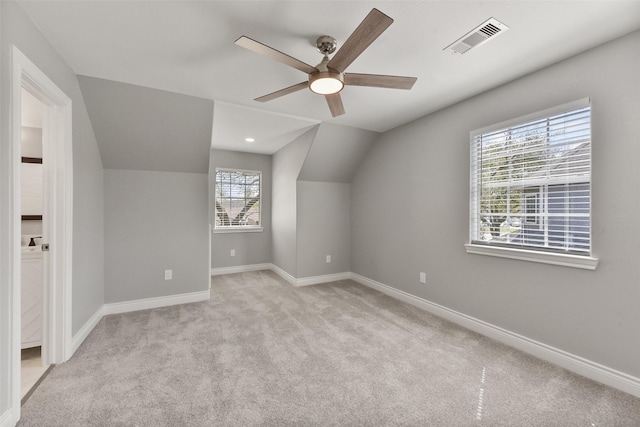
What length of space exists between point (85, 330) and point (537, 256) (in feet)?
13.6

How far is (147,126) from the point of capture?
2.96m

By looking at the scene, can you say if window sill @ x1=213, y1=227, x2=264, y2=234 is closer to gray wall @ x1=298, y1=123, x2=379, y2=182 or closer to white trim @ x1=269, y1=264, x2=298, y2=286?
white trim @ x1=269, y1=264, x2=298, y2=286

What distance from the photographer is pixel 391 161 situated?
3.85 metres

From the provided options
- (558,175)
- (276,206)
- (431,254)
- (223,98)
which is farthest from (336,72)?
(276,206)

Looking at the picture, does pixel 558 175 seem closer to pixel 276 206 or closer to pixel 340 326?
pixel 340 326

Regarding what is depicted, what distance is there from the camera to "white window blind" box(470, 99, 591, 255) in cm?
208

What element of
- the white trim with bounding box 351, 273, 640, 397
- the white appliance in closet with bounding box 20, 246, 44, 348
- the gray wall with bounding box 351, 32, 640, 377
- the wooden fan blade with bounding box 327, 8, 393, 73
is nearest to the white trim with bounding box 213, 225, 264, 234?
the gray wall with bounding box 351, 32, 640, 377

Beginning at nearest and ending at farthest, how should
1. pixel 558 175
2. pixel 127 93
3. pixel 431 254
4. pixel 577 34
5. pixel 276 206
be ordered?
pixel 577 34
pixel 558 175
pixel 127 93
pixel 431 254
pixel 276 206

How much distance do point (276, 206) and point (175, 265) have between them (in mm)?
2137

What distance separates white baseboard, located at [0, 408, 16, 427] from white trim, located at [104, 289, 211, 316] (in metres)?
1.82

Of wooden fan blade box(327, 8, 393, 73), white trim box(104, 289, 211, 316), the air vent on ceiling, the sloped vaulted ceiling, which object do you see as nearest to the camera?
wooden fan blade box(327, 8, 393, 73)

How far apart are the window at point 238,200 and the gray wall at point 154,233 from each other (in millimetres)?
1485

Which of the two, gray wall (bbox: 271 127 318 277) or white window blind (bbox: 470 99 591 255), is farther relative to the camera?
gray wall (bbox: 271 127 318 277)

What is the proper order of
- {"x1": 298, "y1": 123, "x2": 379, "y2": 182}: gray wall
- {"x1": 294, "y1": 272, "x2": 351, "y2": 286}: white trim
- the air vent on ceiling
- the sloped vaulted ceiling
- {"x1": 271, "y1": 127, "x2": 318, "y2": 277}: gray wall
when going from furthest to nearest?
1. {"x1": 294, "y1": 272, "x2": 351, "y2": 286}: white trim
2. {"x1": 271, "y1": 127, "x2": 318, "y2": 277}: gray wall
3. {"x1": 298, "y1": 123, "x2": 379, "y2": 182}: gray wall
4. the sloped vaulted ceiling
5. the air vent on ceiling
